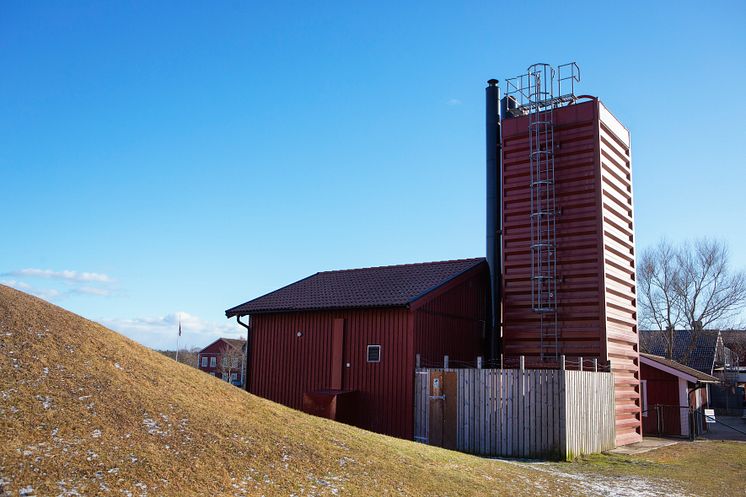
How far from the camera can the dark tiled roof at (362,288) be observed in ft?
65.2

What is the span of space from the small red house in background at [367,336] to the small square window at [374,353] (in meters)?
0.03

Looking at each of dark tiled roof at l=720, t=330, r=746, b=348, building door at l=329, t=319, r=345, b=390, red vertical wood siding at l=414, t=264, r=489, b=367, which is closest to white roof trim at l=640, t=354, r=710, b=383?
red vertical wood siding at l=414, t=264, r=489, b=367

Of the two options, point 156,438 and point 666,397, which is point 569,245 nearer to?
point 666,397

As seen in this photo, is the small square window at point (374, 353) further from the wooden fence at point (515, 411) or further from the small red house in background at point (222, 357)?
the small red house in background at point (222, 357)

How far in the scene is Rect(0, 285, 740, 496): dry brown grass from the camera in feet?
23.9

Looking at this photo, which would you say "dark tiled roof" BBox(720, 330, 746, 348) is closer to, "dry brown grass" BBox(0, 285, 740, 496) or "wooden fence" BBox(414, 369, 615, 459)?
"wooden fence" BBox(414, 369, 615, 459)

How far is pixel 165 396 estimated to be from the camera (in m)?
10.3

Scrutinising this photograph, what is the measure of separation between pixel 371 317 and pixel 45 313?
9.78 metres

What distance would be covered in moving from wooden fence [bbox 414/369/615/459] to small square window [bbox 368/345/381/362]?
1.55 metres

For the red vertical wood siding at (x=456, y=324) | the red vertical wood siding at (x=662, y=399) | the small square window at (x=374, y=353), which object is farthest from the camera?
the red vertical wood siding at (x=662, y=399)

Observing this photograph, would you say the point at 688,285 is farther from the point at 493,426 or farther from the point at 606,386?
the point at 493,426

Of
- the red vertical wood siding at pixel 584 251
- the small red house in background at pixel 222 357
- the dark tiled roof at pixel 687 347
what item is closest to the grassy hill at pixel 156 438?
the red vertical wood siding at pixel 584 251

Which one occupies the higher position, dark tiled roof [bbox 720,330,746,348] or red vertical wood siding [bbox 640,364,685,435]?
dark tiled roof [bbox 720,330,746,348]

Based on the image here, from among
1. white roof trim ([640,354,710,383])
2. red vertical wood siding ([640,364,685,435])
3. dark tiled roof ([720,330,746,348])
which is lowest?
red vertical wood siding ([640,364,685,435])
